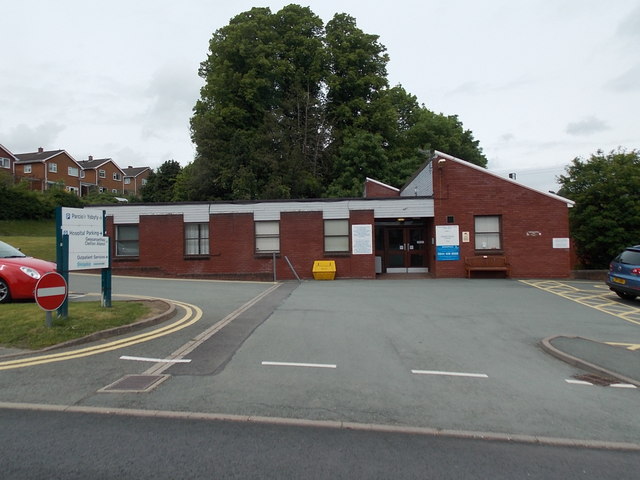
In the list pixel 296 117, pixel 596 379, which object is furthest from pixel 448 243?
pixel 296 117

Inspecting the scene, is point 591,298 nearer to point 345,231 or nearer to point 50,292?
point 345,231

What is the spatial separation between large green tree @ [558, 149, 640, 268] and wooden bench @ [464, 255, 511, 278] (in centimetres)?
516

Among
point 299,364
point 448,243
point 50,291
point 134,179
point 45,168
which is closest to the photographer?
point 299,364

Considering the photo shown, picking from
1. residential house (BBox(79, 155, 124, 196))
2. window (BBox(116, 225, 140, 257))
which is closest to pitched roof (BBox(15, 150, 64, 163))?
residential house (BBox(79, 155, 124, 196))

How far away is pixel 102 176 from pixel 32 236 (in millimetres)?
39042

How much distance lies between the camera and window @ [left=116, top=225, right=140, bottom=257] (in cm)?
2016

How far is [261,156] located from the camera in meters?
32.6

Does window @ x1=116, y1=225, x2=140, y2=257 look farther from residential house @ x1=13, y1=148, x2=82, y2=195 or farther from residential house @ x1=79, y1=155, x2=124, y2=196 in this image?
residential house @ x1=79, y1=155, x2=124, y2=196

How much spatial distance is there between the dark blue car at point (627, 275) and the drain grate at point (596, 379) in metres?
8.38

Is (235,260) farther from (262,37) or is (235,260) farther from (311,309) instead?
(262,37)

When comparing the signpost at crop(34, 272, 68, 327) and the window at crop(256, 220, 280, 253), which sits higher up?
the window at crop(256, 220, 280, 253)

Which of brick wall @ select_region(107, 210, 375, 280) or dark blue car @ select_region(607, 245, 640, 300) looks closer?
dark blue car @ select_region(607, 245, 640, 300)

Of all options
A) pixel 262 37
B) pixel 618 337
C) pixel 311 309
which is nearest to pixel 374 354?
pixel 311 309

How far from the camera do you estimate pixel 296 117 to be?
3716 cm
